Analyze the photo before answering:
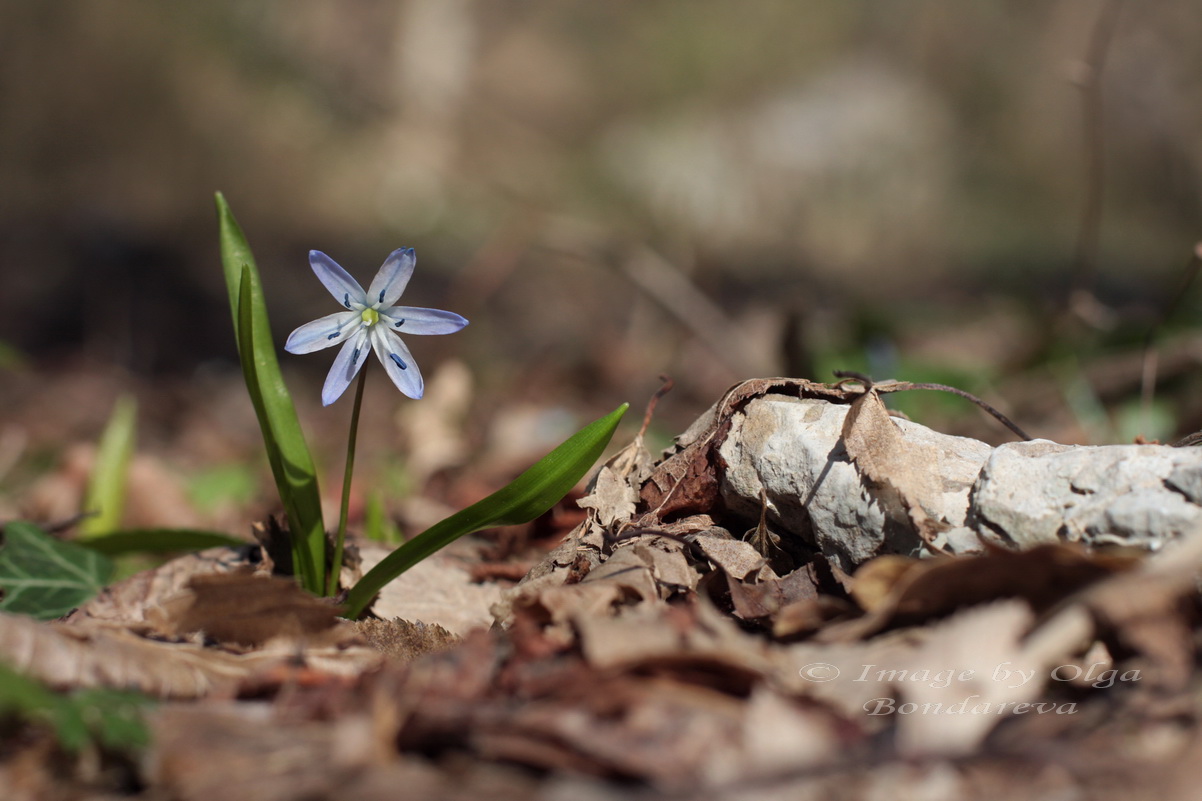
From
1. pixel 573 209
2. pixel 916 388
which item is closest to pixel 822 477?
pixel 916 388

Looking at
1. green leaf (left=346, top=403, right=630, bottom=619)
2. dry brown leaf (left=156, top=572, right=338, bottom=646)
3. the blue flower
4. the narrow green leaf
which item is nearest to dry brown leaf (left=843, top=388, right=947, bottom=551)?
green leaf (left=346, top=403, right=630, bottom=619)

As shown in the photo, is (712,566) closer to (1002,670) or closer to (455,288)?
(1002,670)

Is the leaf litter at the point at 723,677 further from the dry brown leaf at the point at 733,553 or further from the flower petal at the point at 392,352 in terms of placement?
the flower petal at the point at 392,352

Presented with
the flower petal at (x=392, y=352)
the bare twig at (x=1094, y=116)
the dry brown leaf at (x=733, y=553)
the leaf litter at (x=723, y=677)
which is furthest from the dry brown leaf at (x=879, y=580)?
the bare twig at (x=1094, y=116)

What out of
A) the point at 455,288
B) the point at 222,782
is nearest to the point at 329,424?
the point at 455,288

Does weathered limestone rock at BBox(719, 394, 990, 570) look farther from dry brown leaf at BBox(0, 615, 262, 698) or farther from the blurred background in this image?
the blurred background
